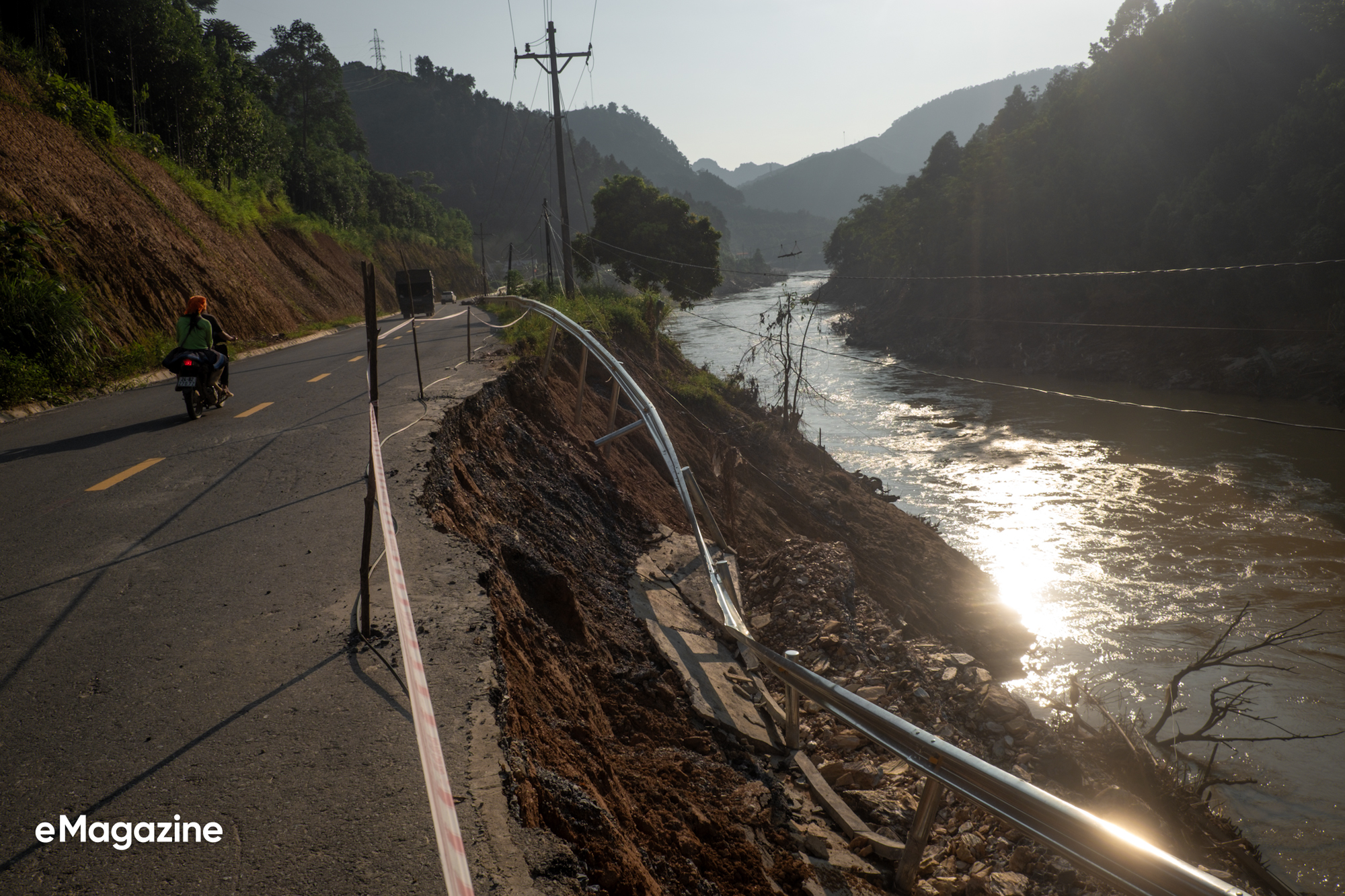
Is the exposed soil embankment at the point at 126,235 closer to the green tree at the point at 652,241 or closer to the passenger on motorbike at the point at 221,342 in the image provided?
the passenger on motorbike at the point at 221,342

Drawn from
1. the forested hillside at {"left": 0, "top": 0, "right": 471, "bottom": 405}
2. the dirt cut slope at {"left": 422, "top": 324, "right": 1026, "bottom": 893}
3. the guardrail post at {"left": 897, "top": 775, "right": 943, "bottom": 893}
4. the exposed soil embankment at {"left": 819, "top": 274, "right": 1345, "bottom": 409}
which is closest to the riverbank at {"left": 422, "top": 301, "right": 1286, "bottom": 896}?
the dirt cut slope at {"left": 422, "top": 324, "right": 1026, "bottom": 893}

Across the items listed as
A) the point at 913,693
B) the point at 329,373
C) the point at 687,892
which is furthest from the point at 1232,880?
the point at 329,373

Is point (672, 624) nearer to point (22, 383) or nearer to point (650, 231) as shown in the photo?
point (22, 383)

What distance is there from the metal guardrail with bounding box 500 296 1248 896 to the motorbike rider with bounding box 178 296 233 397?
8460 millimetres

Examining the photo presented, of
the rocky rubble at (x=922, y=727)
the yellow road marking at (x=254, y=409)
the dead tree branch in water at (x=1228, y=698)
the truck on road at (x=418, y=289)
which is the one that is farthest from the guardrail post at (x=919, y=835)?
the yellow road marking at (x=254, y=409)

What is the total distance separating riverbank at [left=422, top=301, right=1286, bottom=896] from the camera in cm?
333

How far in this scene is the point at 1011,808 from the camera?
2.78 meters

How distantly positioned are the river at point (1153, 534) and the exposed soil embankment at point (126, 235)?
15.5 metres

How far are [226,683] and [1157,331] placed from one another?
1762 inches

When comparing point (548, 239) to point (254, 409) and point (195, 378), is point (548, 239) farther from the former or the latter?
point (195, 378)

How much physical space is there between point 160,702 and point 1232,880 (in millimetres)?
→ 8276

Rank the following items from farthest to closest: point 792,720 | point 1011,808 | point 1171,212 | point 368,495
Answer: point 1171,212
point 792,720
point 368,495
point 1011,808

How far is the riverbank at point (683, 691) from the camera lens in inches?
131

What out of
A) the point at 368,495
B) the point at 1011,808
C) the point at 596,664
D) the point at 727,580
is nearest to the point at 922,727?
the point at 727,580
